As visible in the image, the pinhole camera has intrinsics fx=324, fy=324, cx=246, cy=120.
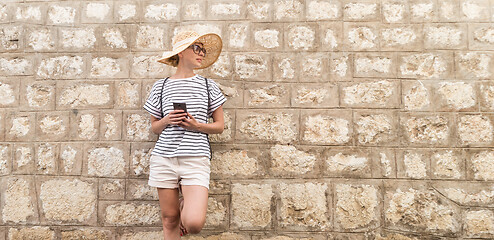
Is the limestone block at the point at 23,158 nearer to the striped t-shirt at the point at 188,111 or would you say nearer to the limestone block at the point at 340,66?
the striped t-shirt at the point at 188,111

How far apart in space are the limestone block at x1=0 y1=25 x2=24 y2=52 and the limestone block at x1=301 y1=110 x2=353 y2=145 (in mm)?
3002

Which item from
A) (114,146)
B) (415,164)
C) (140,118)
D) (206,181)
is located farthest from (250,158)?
(415,164)

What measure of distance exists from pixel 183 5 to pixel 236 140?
147 centimetres

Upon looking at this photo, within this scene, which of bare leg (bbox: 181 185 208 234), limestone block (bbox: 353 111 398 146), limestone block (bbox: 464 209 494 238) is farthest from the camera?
limestone block (bbox: 353 111 398 146)

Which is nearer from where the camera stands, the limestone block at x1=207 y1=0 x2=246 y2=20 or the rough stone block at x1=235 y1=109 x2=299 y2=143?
the rough stone block at x1=235 y1=109 x2=299 y2=143

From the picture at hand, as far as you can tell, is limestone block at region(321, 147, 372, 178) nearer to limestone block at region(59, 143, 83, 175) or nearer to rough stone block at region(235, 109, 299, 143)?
rough stone block at region(235, 109, 299, 143)

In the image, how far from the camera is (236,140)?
3.13 meters

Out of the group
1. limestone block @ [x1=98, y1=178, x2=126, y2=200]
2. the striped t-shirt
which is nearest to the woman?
the striped t-shirt

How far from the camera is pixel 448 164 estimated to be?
9.97 ft

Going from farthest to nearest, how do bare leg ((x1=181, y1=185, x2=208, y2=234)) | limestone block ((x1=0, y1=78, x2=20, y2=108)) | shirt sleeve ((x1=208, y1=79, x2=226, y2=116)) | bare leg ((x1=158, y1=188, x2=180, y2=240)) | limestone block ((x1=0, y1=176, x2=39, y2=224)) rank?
limestone block ((x1=0, y1=78, x2=20, y2=108)), limestone block ((x1=0, y1=176, x2=39, y2=224)), shirt sleeve ((x1=208, y1=79, x2=226, y2=116)), bare leg ((x1=158, y1=188, x2=180, y2=240)), bare leg ((x1=181, y1=185, x2=208, y2=234))

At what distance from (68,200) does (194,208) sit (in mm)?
1621

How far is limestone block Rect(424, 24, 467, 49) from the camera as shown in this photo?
10.3 feet

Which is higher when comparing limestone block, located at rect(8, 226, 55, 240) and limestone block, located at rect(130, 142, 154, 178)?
limestone block, located at rect(130, 142, 154, 178)

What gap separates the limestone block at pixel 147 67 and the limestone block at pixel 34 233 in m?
1.73
